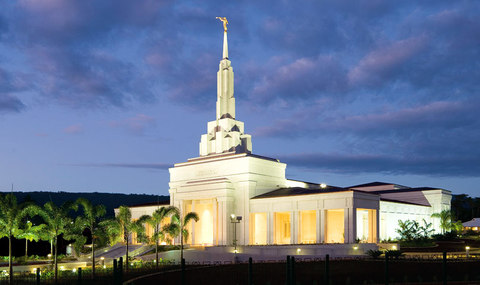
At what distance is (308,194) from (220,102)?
2065 centimetres

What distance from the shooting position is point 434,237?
68.9m

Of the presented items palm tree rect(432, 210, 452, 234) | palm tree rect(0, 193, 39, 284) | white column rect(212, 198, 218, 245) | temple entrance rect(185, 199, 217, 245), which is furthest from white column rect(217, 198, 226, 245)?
palm tree rect(432, 210, 452, 234)

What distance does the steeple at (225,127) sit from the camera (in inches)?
2783

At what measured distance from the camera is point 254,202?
6456 cm

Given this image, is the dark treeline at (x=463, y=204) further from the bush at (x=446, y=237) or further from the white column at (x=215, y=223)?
the white column at (x=215, y=223)

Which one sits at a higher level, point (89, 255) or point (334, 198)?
point (334, 198)

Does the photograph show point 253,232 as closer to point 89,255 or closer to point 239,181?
point 239,181

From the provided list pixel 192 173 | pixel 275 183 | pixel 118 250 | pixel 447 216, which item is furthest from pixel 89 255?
pixel 447 216

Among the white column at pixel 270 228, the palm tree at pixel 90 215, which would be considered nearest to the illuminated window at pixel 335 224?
the white column at pixel 270 228

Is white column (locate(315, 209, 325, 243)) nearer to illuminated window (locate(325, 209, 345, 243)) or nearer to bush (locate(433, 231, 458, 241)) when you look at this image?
illuminated window (locate(325, 209, 345, 243))

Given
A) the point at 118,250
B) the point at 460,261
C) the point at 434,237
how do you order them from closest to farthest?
the point at 460,261 < the point at 118,250 < the point at 434,237

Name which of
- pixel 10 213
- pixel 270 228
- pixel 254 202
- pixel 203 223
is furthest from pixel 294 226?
pixel 10 213

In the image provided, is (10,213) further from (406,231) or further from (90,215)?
(406,231)

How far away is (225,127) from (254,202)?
39.1 ft
